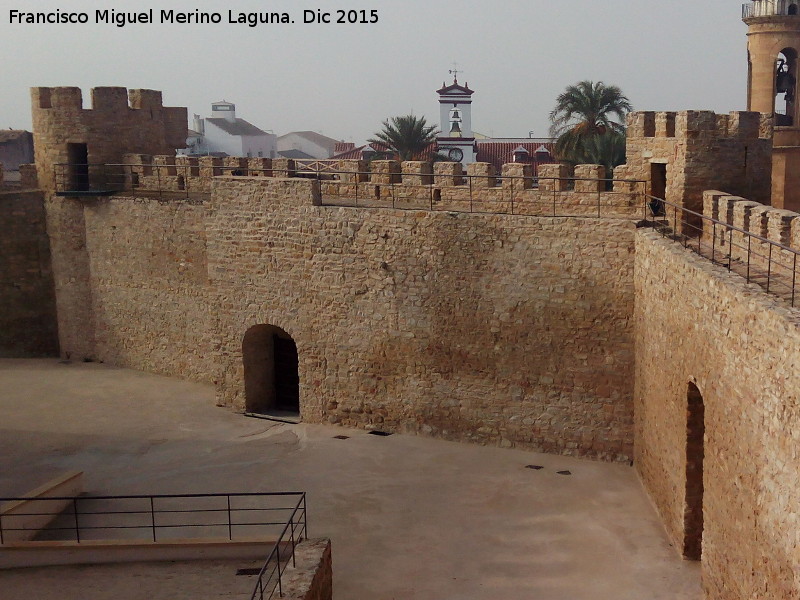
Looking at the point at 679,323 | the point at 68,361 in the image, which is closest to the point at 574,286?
the point at 679,323

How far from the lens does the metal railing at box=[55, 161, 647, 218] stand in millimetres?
12992

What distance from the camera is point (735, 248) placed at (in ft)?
34.1

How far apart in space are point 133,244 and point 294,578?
1027 cm

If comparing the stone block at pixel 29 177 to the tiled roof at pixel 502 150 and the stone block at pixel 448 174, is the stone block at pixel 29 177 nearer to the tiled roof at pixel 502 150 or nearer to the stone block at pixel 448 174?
the stone block at pixel 448 174

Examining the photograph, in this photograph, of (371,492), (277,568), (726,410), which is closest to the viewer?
(726,410)

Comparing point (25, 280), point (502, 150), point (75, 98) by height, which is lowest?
point (25, 280)

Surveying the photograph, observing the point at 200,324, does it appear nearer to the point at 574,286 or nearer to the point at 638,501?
the point at 574,286

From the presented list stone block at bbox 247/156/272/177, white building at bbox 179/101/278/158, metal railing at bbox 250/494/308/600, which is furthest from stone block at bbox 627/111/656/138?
white building at bbox 179/101/278/158

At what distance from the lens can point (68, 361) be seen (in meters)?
18.2

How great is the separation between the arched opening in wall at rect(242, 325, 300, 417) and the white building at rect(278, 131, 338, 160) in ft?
179

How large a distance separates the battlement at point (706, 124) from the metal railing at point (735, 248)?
2.99 feet

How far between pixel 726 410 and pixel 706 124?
507 cm

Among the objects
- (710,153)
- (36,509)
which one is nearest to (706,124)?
(710,153)

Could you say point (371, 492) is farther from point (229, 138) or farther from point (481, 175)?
point (229, 138)
